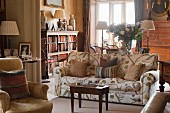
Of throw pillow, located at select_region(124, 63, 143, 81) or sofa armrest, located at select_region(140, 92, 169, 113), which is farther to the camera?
throw pillow, located at select_region(124, 63, 143, 81)

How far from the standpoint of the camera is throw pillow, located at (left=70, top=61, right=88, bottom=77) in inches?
244

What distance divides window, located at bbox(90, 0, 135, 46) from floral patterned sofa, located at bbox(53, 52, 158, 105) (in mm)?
5320

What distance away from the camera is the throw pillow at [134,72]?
564 cm

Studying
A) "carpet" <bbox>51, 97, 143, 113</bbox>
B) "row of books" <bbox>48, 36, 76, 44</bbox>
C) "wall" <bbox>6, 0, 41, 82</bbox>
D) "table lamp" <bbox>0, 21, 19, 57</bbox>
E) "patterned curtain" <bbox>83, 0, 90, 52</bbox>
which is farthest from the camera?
"patterned curtain" <bbox>83, 0, 90, 52</bbox>

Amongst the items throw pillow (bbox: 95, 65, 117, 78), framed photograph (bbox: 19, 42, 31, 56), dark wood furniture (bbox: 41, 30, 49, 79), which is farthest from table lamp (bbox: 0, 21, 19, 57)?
dark wood furniture (bbox: 41, 30, 49, 79)

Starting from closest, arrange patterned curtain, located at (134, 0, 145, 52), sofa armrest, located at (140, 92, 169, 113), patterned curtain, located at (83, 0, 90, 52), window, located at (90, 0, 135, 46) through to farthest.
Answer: sofa armrest, located at (140, 92, 169, 113), patterned curtain, located at (134, 0, 145, 52), patterned curtain, located at (83, 0, 90, 52), window, located at (90, 0, 135, 46)

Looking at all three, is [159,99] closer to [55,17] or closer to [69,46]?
[55,17]

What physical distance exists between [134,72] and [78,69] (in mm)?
1224

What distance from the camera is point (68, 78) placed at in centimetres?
609

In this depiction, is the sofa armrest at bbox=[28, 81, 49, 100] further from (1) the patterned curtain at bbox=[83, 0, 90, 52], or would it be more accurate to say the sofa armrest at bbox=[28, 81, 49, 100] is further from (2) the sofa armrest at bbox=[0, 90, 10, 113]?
(1) the patterned curtain at bbox=[83, 0, 90, 52]

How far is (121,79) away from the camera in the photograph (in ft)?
18.9

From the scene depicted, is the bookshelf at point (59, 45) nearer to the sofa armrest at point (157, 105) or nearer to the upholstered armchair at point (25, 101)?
the upholstered armchair at point (25, 101)

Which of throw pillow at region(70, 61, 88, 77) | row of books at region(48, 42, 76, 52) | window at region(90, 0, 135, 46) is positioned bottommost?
throw pillow at region(70, 61, 88, 77)

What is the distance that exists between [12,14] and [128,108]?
3513 millimetres
